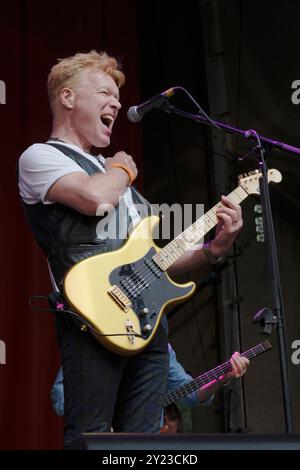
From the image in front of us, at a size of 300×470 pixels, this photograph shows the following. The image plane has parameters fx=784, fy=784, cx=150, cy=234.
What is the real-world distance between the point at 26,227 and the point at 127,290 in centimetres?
188

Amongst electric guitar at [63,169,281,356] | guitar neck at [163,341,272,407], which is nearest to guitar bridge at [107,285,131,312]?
electric guitar at [63,169,281,356]

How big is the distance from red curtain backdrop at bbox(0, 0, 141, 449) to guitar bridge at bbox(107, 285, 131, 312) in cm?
177

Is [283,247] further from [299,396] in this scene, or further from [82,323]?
[82,323]

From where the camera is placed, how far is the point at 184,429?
4.21 metres

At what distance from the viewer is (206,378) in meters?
3.94

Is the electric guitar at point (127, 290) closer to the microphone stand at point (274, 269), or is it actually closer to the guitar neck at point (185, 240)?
the guitar neck at point (185, 240)

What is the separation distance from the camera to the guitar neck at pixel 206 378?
12.8 ft

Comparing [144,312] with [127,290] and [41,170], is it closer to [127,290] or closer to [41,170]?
[127,290]

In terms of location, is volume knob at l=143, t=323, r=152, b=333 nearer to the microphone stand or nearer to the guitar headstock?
the microphone stand

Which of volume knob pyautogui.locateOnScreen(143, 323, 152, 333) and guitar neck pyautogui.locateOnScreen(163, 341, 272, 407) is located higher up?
guitar neck pyautogui.locateOnScreen(163, 341, 272, 407)

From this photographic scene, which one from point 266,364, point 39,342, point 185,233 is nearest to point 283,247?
point 266,364

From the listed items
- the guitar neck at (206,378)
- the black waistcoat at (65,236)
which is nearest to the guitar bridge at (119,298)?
the black waistcoat at (65,236)

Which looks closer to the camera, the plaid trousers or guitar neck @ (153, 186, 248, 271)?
the plaid trousers

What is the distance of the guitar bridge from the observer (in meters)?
2.21
